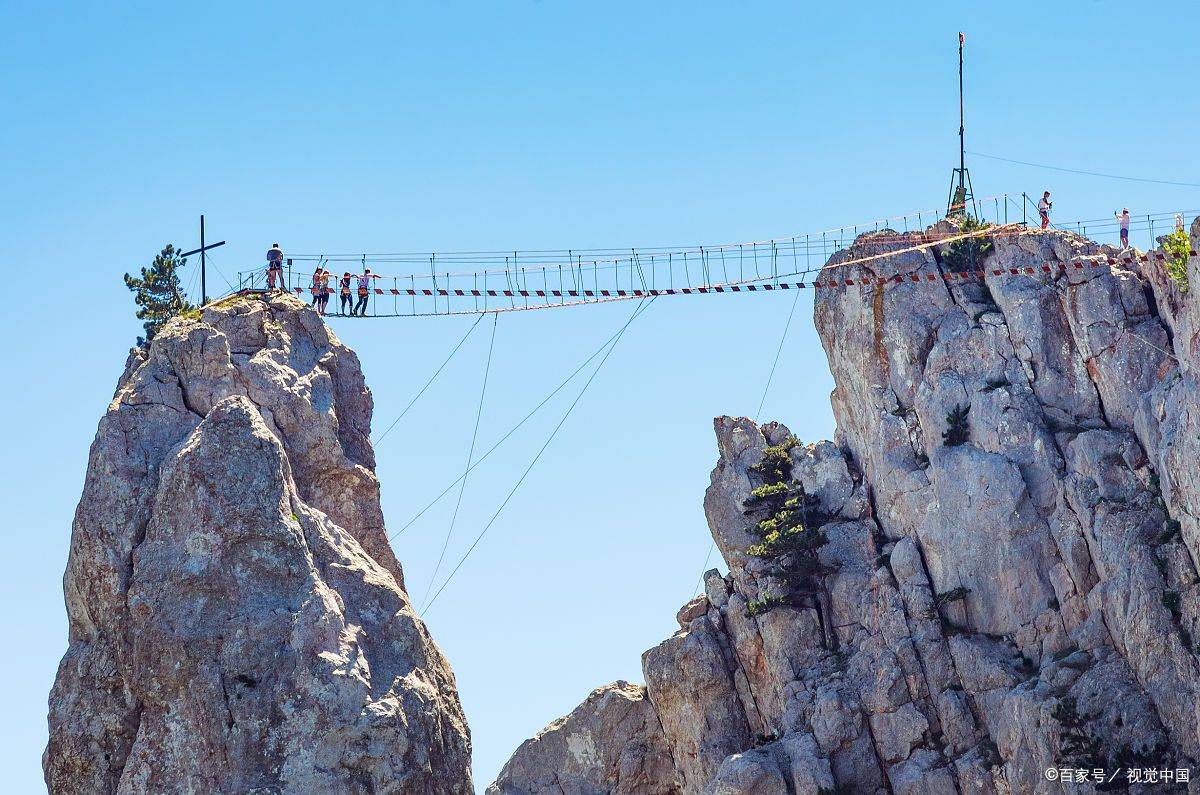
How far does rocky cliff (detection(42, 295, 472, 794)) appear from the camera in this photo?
71938 mm

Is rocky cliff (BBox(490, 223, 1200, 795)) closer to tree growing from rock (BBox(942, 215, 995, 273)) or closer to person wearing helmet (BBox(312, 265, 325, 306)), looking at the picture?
tree growing from rock (BBox(942, 215, 995, 273))

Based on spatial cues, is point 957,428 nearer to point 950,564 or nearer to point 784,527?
point 950,564

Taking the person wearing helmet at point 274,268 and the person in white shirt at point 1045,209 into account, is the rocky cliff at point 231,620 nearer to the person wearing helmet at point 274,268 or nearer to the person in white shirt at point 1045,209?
the person wearing helmet at point 274,268

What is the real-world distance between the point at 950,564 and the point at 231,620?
133 ft

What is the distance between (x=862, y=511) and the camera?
11000 centimetres

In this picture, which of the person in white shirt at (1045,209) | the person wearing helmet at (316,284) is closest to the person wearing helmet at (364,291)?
the person wearing helmet at (316,284)

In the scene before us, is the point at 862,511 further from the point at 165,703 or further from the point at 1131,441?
the point at 165,703

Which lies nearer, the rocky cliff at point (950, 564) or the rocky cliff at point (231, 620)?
the rocky cliff at point (231, 620)

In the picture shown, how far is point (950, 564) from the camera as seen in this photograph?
103m

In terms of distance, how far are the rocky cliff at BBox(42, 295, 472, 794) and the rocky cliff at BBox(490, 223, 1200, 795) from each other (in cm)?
2945

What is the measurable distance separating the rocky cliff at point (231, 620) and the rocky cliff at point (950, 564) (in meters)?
29.5

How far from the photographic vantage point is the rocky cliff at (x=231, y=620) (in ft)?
236

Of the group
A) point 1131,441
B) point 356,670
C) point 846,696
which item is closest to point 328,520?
point 356,670

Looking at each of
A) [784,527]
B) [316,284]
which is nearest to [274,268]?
[316,284]
